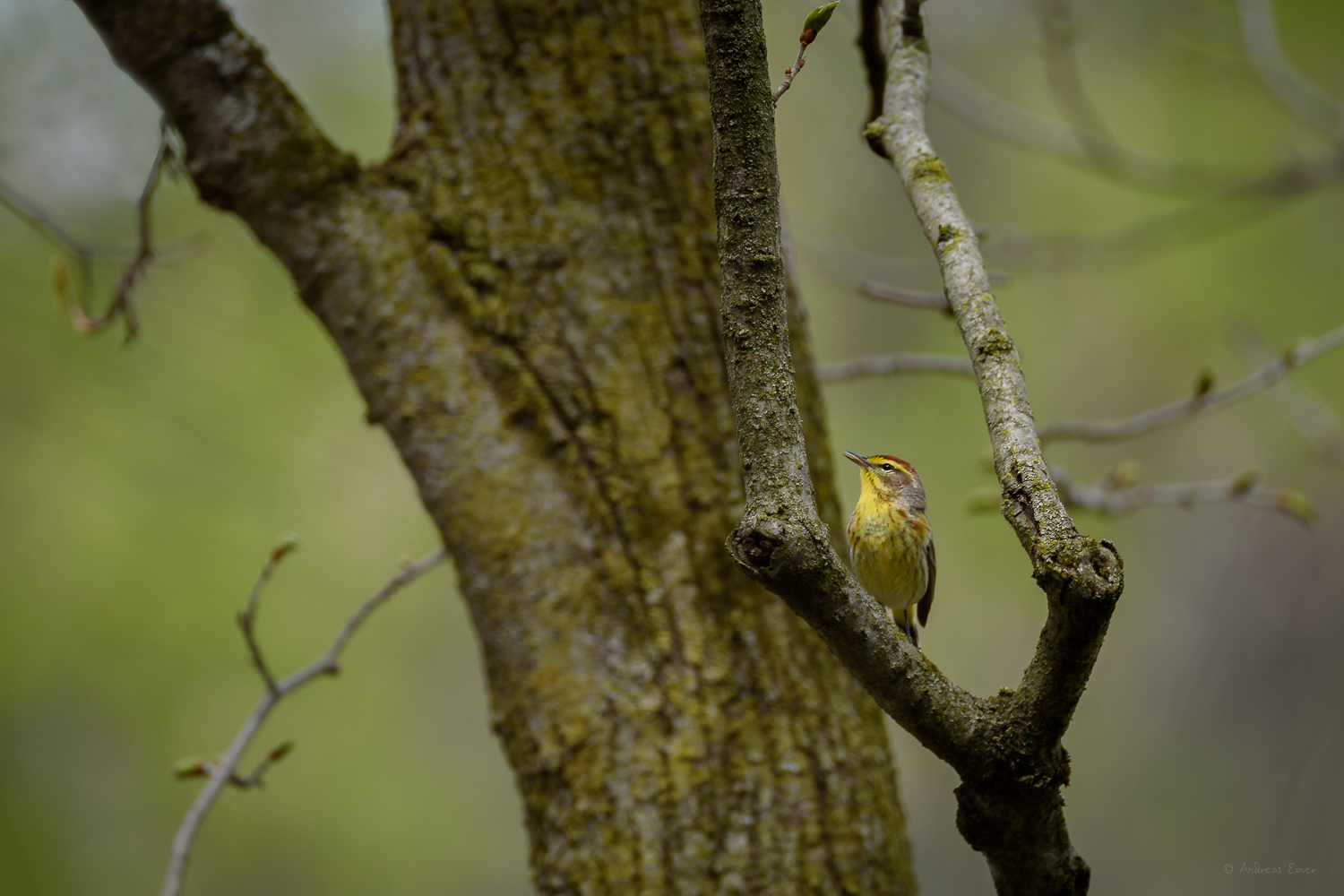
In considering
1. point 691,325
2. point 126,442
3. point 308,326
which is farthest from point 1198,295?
point 126,442

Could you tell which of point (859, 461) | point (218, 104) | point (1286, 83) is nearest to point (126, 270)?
point (218, 104)

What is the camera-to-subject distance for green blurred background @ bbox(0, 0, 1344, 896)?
3.62m

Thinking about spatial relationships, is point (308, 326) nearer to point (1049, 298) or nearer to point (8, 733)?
point (8, 733)

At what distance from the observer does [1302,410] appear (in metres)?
2.93

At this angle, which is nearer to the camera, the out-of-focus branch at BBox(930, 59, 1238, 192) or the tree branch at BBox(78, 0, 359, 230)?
the tree branch at BBox(78, 0, 359, 230)

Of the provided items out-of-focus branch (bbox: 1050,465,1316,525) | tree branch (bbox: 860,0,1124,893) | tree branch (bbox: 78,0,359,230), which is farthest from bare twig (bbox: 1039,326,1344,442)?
tree branch (bbox: 78,0,359,230)

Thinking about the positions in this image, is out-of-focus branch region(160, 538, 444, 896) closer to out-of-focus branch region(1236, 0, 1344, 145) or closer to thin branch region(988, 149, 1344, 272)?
thin branch region(988, 149, 1344, 272)

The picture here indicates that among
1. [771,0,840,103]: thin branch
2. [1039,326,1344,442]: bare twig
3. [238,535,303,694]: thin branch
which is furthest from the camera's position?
[1039,326,1344,442]: bare twig

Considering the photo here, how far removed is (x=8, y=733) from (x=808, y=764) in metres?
4.10

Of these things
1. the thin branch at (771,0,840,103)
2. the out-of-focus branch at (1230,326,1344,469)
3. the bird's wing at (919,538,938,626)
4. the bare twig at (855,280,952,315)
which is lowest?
the bird's wing at (919,538,938,626)

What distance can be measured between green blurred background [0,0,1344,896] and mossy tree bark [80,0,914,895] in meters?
1.42

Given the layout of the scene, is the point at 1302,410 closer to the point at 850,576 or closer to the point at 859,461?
the point at 859,461

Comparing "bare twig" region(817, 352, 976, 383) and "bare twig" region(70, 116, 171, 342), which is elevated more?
"bare twig" region(817, 352, 976, 383)

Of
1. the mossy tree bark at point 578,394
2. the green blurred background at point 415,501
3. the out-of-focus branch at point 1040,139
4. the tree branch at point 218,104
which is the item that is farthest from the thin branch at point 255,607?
the out-of-focus branch at point 1040,139
